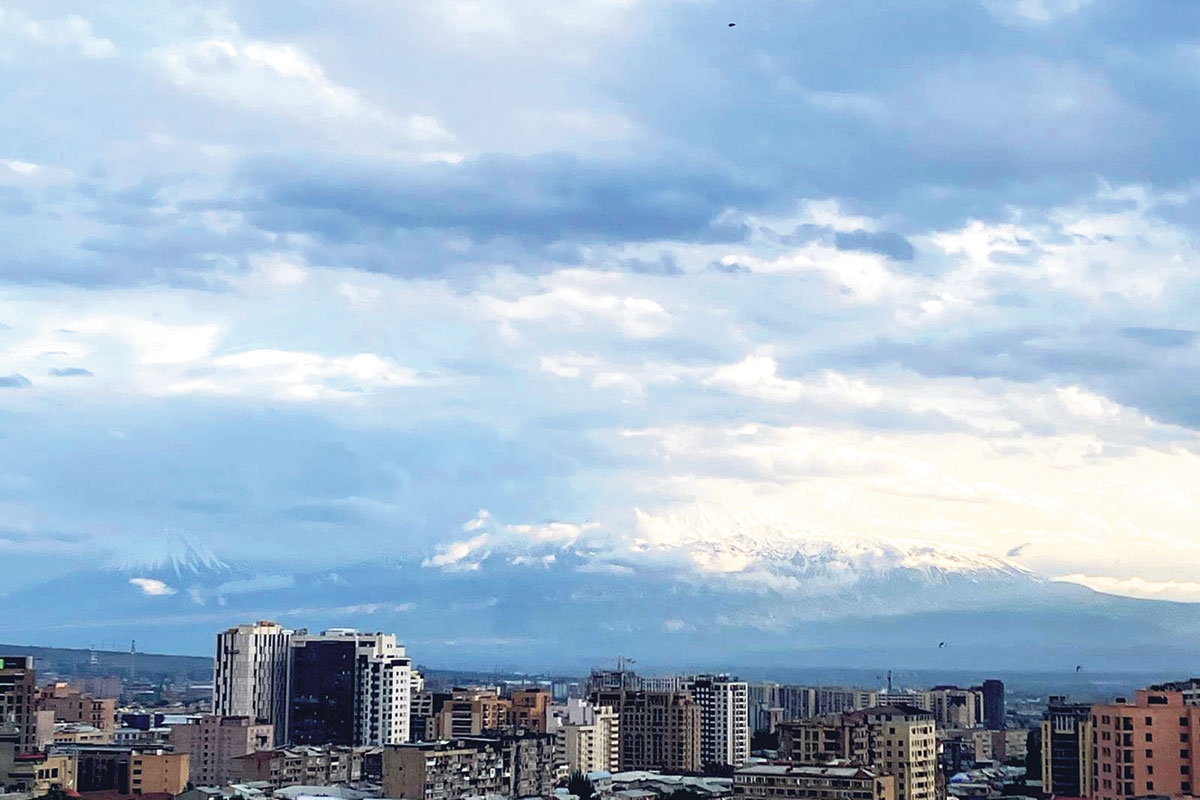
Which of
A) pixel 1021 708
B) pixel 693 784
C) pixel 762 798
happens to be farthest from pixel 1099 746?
pixel 1021 708

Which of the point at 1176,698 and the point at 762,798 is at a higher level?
the point at 1176,698

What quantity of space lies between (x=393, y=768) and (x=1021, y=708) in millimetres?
87527

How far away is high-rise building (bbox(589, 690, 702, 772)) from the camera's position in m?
77.9

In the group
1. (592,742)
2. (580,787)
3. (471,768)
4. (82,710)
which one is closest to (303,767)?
(471,768)

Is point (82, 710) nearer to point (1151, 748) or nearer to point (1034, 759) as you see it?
point (1034, 759)

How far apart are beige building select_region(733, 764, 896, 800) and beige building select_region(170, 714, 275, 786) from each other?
26.8 meters

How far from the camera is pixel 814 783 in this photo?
46.4m

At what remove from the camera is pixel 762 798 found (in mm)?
47969

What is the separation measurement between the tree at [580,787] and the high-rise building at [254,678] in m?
24.6

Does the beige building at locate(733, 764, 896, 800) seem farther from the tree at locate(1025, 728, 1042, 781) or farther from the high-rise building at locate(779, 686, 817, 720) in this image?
the high-rise building at locate(779, 686, 817, 720)

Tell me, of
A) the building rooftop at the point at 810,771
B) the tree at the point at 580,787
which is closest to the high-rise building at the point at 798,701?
the tree at the point at 580,787

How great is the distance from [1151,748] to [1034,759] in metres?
34.0

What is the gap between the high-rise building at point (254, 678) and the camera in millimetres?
83812

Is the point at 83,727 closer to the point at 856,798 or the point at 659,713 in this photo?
the point at 659,713
